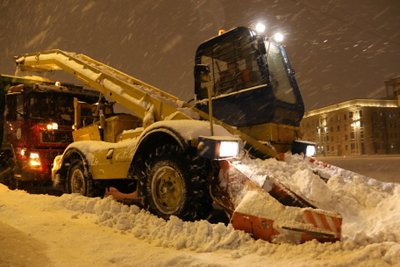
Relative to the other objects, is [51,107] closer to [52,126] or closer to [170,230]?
[52,126]

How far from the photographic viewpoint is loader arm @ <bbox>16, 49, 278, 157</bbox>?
6254 mm

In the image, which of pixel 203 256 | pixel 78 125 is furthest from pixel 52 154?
pixel 203 256

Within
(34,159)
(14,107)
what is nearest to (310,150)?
(34,159)

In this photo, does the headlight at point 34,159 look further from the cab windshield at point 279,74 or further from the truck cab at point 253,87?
the cab windshield at point 279,74

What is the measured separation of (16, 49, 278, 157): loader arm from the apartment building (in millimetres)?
66370

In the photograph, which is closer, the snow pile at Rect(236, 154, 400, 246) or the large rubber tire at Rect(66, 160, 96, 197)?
the snow pile at Rect(236, 154, 400, 246)

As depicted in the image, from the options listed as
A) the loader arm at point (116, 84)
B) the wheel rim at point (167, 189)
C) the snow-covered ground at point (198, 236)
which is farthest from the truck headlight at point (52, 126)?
the wheel rim at point (167, 189)

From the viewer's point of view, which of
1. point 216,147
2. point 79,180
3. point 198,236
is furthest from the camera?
point 79,180

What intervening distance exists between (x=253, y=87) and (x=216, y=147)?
205 centimetres

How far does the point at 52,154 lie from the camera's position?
999 centimetres

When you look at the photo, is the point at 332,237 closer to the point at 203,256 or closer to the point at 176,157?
the point at 203,256

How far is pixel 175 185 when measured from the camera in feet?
17.4

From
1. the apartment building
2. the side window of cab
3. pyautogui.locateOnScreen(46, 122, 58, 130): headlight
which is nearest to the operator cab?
pyautogui.locateOnScreen(46, 122, 58, 130): headlight

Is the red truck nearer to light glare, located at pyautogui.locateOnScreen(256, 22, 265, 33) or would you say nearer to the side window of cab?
the side window of cab
